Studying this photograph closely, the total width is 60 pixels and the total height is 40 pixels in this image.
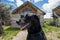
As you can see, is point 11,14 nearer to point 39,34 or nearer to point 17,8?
point 17,8

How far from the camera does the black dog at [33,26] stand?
3.23m

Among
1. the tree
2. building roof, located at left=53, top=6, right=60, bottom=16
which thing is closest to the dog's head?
the tree

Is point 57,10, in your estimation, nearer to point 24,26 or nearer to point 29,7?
point 29,7

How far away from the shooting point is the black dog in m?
3.23

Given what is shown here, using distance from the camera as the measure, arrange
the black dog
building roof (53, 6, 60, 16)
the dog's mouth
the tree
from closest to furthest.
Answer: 1. the dog's mouth
2. the black dog
3. the tree
4. building roof (53, 6, 60, 16)

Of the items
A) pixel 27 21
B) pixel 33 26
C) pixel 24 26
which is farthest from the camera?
pixel 33 26

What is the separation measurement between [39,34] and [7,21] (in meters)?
11.5

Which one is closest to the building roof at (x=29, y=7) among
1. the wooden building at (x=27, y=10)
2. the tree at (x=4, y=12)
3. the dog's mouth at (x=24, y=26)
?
the wooden building at (x=27, y=10)

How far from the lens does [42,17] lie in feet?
45.2

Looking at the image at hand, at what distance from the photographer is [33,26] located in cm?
340

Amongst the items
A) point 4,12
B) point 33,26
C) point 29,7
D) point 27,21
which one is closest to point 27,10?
point 29,7

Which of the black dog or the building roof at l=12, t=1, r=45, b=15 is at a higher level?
the building roof at l=12, t=1, r=45, b=15

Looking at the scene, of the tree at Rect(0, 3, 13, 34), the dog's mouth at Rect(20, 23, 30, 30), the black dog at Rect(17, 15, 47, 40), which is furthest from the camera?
the tree at Rect(0, 3, 13, 34)

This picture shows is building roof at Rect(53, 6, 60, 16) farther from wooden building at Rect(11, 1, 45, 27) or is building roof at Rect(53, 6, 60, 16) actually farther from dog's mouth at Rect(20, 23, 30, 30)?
dog's mouth at Rect(20, 23, 30, 30)
